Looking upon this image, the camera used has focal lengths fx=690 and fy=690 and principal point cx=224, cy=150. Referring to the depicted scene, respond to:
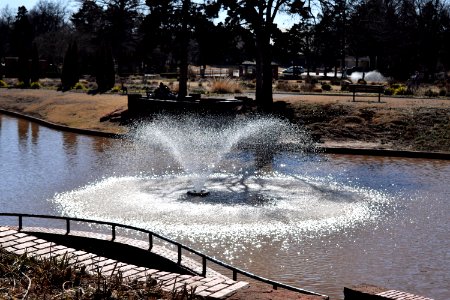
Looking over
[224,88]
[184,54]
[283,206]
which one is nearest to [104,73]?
[184,54]

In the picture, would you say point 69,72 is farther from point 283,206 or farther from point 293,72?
point 283,206

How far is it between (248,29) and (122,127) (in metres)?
9.19

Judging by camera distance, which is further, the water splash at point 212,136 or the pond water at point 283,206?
the water splash at point 212,136

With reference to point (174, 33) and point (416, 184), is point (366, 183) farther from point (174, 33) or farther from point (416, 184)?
point (174, 33)

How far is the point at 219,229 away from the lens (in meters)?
13.0

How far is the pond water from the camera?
36.2 ft

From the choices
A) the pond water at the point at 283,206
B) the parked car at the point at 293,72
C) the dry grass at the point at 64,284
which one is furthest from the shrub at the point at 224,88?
the dry grass at the point at 64,284

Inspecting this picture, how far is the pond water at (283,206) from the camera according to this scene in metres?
11.0

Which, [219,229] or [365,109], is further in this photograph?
[365,109]

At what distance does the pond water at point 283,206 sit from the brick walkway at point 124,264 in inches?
72.9

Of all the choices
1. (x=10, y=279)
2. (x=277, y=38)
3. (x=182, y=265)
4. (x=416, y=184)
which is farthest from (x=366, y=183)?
(x=277, y=38)

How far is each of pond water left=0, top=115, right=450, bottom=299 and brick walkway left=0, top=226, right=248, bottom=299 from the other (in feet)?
6.08

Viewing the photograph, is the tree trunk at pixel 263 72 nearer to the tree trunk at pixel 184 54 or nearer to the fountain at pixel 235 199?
the tree trunk at pixel 184 54

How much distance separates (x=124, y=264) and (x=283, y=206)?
718 cm
